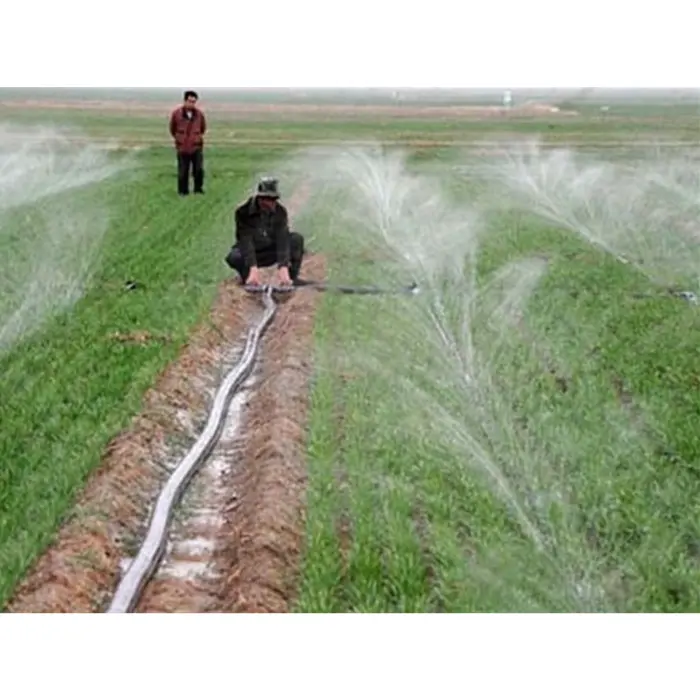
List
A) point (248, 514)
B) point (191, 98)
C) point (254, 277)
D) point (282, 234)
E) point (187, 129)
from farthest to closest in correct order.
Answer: point (254, 277) → point (282, 234) → point (187, 129) → point (191, 98) → point (248, 514)

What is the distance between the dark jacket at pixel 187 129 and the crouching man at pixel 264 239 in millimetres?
223

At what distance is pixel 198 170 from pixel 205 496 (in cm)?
103

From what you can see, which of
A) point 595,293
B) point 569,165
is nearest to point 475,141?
point 569,165

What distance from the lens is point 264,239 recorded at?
419cm

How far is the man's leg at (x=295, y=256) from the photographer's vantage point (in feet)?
14.4

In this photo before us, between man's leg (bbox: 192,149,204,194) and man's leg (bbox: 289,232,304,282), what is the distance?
1.28 ft

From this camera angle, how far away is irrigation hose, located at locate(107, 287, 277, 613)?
3.21 meters

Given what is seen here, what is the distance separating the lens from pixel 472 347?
376 cm

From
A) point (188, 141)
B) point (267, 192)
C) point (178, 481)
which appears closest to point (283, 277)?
point (267, 192)

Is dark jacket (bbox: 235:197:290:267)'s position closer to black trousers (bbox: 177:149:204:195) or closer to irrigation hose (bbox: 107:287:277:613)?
black trousers (bbox: 177:149:204:195)

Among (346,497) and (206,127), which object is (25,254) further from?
(346,497)

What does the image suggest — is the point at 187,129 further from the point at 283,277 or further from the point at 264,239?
the point at 283,277

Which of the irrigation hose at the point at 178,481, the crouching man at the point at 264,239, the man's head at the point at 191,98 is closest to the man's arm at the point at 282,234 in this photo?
the crouching man at the point at 264,239

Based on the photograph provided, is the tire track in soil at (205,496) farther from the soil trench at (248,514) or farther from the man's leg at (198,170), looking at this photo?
the man's leg at (198,170)
